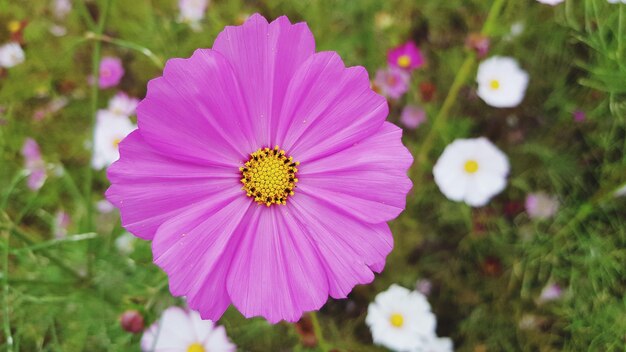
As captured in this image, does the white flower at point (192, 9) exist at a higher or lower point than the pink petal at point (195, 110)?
higher

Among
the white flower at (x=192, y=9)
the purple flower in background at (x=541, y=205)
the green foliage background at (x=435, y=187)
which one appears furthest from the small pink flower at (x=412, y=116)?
the white flower at (x=192, y=9)

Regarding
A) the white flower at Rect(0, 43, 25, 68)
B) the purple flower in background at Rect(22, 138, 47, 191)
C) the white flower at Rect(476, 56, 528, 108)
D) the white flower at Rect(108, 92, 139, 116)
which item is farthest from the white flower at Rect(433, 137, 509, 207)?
the white flower at Rect(0, 43, 25, 68)

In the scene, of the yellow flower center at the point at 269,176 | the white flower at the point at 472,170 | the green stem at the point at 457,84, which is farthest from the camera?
the white flower at the point at 472,170

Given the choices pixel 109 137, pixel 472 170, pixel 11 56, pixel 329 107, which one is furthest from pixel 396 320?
pixel 11 56

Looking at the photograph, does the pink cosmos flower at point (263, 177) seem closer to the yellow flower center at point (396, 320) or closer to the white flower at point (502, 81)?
the yellow flower center at point (396, 320)

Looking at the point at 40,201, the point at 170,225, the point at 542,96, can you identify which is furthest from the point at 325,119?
the point at 40,201

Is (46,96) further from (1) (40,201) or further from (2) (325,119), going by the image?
(2) (325,119)

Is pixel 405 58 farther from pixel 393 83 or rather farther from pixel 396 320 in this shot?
pixel 396 320
